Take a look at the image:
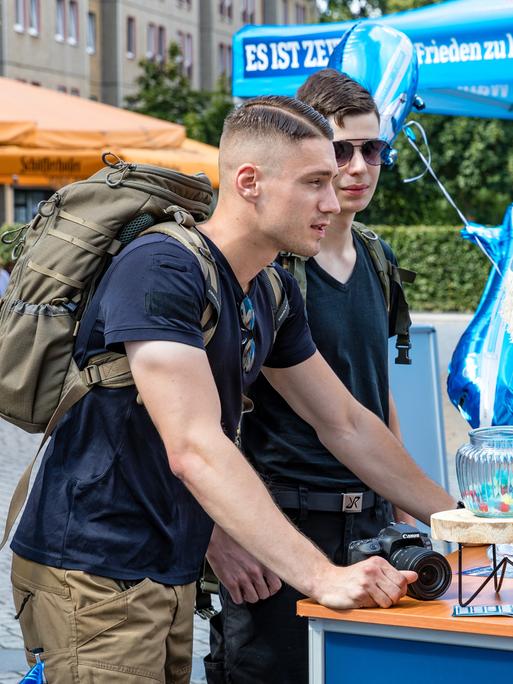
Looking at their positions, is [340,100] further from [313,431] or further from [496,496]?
[496,496]

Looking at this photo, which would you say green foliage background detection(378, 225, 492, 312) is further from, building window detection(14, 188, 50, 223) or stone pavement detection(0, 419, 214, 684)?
stone pavement detection(0, 419, 214, 684)

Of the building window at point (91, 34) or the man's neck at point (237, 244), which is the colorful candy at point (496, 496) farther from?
the building window at point (91, 34)

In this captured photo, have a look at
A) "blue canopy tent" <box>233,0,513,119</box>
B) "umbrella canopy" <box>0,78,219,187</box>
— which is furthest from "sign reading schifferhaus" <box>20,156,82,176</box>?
"blue canopy tent" <box>233,0,513,119</box>

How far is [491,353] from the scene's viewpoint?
3539 mm

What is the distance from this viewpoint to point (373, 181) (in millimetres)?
3514

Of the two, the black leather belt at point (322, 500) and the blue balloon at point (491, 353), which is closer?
the black leather belt at point (322, 500)

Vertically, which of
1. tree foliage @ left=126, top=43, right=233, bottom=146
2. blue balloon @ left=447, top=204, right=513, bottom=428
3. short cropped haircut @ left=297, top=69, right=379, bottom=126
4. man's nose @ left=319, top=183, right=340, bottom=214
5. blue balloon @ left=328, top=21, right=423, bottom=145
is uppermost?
tree foliage @ left=126, top=43, right=233, bottom=146

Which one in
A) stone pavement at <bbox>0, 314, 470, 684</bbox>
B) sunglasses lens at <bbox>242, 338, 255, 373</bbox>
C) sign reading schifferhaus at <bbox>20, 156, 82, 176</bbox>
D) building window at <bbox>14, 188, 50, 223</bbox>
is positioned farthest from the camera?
building window at <bbox>14, 188, 50, 223</bbox>

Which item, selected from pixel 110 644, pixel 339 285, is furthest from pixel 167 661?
pixel 339 285

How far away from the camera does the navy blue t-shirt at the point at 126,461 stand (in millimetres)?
2404

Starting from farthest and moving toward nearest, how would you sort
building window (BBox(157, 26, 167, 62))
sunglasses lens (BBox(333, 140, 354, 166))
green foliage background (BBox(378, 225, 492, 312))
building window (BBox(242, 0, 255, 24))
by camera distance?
building window (BBox(242, 0, 255, 24))
building window (BBox(157, 26, 167, 62))
green foliage background (BBox(378, 225, 492, 312))
sunglasses lens (BBox(333, 140, 354, 166))

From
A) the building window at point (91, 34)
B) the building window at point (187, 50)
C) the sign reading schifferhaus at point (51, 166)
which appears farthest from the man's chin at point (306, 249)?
the building window at point (187, 50)

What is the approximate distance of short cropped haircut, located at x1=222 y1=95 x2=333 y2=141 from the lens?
2.55 m

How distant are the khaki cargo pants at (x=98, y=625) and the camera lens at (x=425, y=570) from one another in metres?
0.46
